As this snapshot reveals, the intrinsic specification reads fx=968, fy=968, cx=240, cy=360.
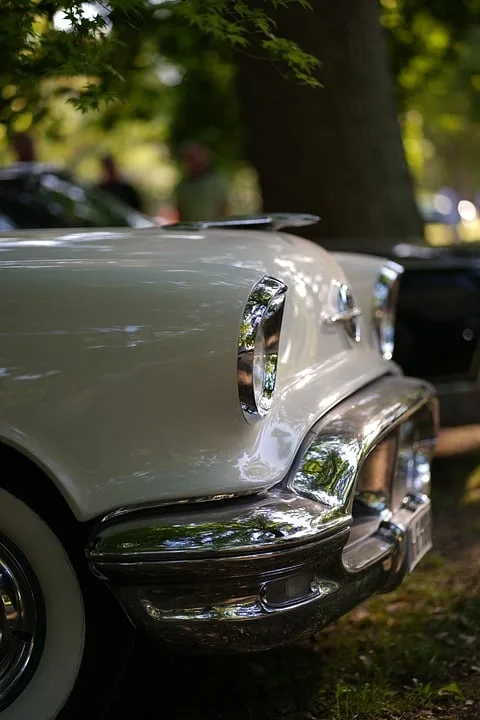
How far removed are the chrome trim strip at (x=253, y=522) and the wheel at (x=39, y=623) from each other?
0.19 metres

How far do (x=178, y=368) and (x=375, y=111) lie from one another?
406cm

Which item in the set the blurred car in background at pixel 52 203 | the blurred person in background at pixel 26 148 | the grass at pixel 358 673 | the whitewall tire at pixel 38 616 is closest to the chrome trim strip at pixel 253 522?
the whitewall tire at pixel 38 616

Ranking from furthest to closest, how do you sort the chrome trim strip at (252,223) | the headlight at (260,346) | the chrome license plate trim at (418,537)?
the chrome trim strip at (252,223) < the chrome license plate trim at (418,537) < the headlight at (260,346)

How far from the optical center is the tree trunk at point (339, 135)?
5695 millimetres

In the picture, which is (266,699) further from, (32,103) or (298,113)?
(298,113)

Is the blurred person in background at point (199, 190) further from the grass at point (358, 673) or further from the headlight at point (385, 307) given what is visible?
the grass at point (358, 673)

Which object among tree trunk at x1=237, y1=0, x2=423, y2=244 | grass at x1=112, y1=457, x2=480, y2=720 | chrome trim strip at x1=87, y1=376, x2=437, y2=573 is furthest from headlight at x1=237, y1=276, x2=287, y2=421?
tree trunk at x1=237, y1=0, x2=423, y2=244

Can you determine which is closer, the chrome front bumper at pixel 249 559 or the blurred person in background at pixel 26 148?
the chrome front bumper at pixel 249 559

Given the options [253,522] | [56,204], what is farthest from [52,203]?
[253,522]

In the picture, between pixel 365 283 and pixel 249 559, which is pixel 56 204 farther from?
pixel 249 559

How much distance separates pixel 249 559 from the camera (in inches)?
83.9

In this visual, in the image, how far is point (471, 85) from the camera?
8234 mm

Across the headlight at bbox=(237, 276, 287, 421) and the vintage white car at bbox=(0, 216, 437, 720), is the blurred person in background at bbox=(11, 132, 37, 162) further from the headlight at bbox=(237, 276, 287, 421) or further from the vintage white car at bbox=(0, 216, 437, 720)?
the headlight at bbox=(237, 276, 287, 421)

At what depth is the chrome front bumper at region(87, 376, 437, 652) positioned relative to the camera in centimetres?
214
